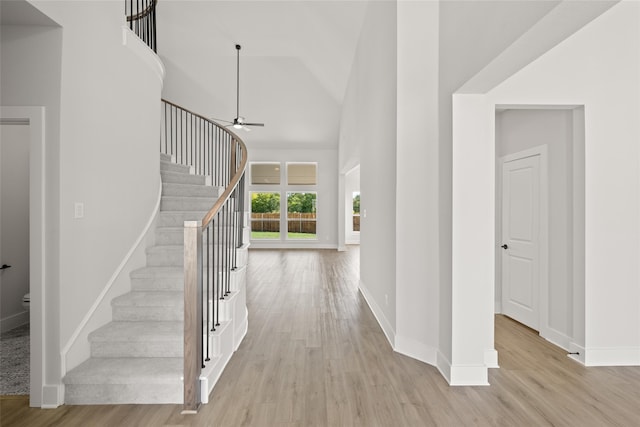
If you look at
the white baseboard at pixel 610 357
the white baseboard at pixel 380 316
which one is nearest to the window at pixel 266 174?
the white baseboard at pixel 380 316

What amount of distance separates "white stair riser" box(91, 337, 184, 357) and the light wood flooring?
0.41 metres

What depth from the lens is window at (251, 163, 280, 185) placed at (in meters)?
11.6

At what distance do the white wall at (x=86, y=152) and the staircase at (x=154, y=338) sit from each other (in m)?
0.24

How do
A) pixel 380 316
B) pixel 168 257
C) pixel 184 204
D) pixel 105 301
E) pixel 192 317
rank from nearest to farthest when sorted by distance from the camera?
1. pixel 192 317
2. pixel 105 301
3. pixel 168 257
4. pixel 380 316
5. pixel 184 204

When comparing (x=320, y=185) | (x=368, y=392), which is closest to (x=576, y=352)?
(x=368, y=392)

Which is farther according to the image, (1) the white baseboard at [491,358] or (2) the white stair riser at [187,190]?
(2) the white stair riser at [187,190]

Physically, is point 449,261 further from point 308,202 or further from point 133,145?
point 308,202

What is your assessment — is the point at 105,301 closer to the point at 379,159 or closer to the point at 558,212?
the point at 379,159

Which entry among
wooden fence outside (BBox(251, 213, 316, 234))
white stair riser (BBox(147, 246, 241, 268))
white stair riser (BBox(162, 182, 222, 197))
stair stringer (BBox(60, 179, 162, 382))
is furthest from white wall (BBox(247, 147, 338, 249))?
white stair riser (BBox(147, 246, 241, 268))

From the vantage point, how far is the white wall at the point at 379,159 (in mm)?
3416

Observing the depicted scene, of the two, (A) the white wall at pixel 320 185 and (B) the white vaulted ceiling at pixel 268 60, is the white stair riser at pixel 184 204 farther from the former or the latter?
(A) the white wall at pixel 320 185

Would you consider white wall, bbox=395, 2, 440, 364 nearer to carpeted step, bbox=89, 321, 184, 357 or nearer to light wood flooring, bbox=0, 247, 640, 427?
light wood flooring, bbox=0, 247, 640, 427

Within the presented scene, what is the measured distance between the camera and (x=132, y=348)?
2639mm

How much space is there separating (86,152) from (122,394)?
1900 mm
